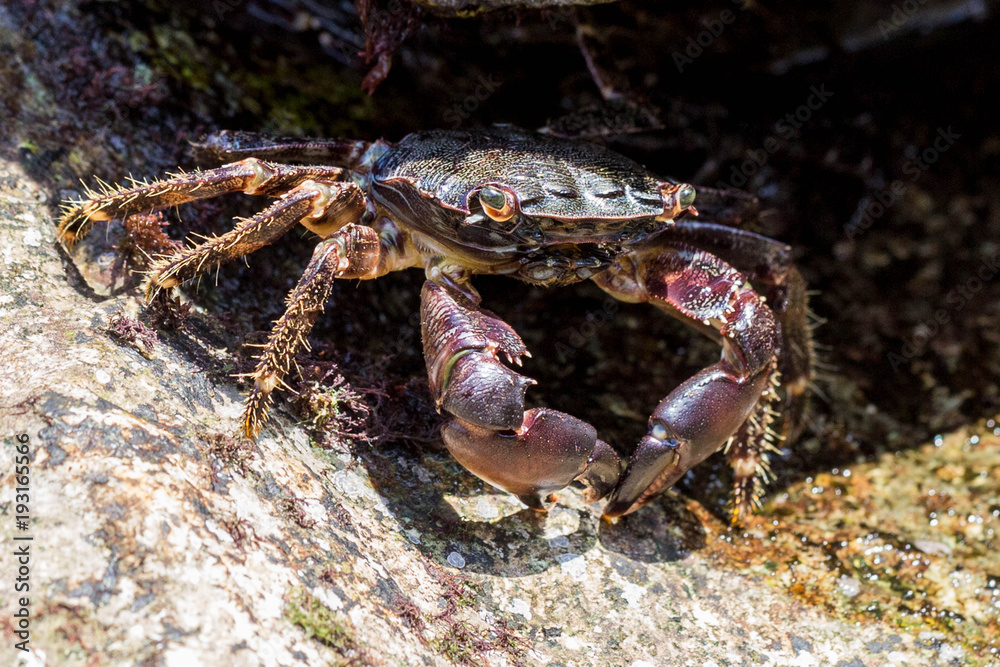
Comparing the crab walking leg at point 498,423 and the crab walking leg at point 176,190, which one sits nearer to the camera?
the crab walking leg at point 498,423

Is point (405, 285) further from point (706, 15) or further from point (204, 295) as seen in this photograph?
point (706, 15)

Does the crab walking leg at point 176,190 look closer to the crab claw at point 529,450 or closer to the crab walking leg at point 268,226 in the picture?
the crab walking leg at point 268,226

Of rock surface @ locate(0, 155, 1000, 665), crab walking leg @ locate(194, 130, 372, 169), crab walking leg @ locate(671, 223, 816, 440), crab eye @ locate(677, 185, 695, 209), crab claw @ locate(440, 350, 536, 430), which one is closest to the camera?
rock surface @ locate(0, 155, 1000, 665)

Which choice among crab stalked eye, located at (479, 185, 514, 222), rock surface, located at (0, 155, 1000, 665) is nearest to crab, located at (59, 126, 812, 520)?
crab stalked eye, located at (479, 185, 514, 222)

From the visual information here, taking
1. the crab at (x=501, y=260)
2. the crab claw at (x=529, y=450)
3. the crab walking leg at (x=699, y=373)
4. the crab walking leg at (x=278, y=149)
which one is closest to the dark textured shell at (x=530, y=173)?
the crab at (x=501, y=260)

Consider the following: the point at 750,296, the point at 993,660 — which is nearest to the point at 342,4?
the point at 750,296

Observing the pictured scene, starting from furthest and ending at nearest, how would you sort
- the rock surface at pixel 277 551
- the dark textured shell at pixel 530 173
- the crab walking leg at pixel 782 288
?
the crab walking leg at pixel 782 288 → the dark textured shell at pixel 530 173 → the rock surface at pixel 277 551

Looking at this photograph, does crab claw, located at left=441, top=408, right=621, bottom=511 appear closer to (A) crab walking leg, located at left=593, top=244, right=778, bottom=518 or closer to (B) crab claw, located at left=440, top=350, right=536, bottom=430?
(B) crab claw, located at left=440, top=350, right=536, bottom=430
